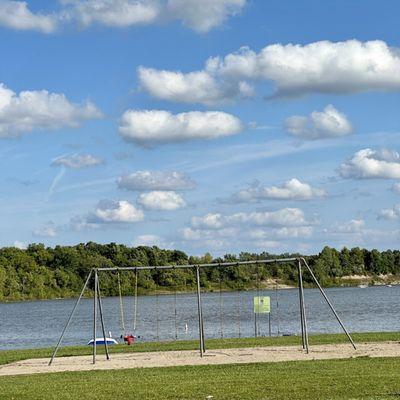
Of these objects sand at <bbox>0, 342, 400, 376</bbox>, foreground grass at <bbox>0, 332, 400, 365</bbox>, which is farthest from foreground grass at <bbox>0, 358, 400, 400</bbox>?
foreground grass at <bbox>0, 332, 400, 365</bbox>

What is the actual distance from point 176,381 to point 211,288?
404 feet

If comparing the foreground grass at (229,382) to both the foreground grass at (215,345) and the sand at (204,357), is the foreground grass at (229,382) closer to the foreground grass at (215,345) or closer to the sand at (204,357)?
the sand at (204,357)

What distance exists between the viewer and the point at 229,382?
2086cm

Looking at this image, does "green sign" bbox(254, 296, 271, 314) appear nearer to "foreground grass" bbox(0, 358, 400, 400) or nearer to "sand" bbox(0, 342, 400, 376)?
"sand" bbox(0, 342, 400, 376)

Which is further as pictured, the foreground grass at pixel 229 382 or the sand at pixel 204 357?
the sand at pixel 204 357

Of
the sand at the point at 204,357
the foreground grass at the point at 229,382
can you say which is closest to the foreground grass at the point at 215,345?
the sand at the point at 204,357

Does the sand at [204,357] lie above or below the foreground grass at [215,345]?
below

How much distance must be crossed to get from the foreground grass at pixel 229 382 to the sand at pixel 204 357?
1.58m

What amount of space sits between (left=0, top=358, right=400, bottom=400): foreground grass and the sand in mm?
1577

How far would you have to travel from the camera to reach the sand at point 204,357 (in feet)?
87.9

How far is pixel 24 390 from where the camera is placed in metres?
21.0

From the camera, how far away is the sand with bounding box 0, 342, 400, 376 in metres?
26.8

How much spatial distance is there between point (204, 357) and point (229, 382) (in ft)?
25.6

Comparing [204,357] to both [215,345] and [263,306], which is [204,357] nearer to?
[215,345]
